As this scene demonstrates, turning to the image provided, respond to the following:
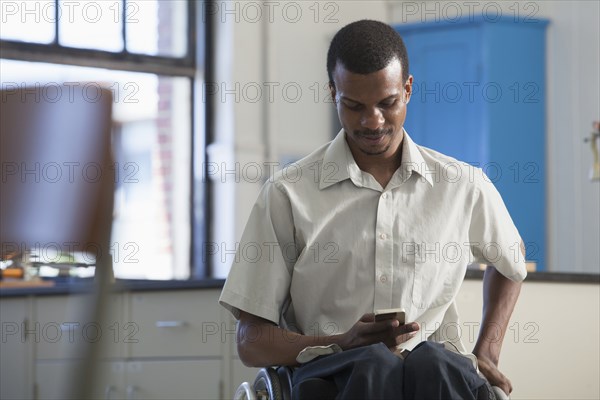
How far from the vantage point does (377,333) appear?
5.75 feet

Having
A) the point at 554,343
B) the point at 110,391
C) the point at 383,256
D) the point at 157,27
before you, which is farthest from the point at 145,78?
the point at 383,256

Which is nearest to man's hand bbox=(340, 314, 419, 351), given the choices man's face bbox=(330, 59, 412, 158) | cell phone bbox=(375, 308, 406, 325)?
cell phone bbox=(375, 308, 406, 325)

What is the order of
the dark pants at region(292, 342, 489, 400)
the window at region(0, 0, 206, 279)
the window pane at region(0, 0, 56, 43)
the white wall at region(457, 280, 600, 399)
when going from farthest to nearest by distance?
the window at region(0, 0, 206, 279), the window pane at region(0, 0, 56, 43), the white wall at region(457, 280, 600, 399), the dark pants at region(292, 342, 489, 400)

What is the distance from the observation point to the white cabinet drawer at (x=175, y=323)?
3.75 meters

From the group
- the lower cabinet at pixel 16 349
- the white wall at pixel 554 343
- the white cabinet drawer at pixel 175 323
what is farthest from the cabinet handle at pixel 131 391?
the white wall at pixel 554 343

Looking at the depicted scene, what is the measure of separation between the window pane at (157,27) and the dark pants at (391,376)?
369 centimetres

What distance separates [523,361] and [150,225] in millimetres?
2752

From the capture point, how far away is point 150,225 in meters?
5.31

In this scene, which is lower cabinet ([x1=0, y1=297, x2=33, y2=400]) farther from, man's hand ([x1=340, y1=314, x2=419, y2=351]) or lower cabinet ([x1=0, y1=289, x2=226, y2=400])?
man's hand ([x1=340, y1=314, x2=419, y2=351])

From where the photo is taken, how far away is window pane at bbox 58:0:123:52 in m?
4.96

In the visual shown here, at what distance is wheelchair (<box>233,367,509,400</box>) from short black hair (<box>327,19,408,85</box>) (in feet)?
1.90

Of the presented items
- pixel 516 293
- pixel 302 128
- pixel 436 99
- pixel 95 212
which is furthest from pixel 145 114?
pixel 95 212

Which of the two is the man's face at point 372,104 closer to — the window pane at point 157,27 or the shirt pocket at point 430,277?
the shirt pocket at point 430,277

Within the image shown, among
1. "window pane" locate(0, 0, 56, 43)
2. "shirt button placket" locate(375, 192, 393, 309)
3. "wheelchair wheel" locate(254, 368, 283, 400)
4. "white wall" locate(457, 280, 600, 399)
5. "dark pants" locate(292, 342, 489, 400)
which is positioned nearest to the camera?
"dark pants" locate(292, 342, 489, 400)
